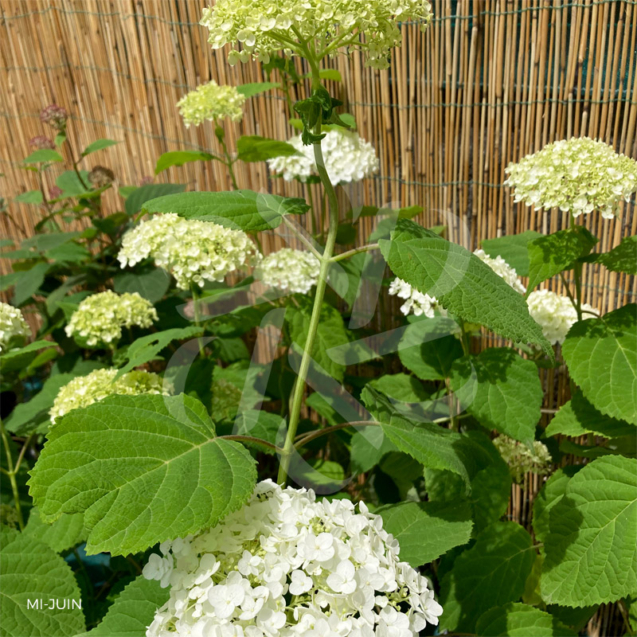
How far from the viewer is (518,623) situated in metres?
1.06

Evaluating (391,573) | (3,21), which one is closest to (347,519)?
(391,573)

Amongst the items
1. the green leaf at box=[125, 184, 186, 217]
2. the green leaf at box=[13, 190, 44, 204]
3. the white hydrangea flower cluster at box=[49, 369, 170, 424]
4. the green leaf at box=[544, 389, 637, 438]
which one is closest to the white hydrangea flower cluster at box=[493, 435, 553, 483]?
the green leaf at box=[544, 389, 637, 438]

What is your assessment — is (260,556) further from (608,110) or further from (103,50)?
(103,50)

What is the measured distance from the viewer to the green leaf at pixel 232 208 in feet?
2.84

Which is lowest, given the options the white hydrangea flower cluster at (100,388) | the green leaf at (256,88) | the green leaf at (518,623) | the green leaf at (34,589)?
the green leaf at (518,623)

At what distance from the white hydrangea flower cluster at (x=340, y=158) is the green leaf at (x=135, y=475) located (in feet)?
3.41

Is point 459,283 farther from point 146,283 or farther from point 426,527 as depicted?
point 146,283

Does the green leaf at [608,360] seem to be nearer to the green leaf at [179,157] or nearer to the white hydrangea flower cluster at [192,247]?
the white hydrangea flower cluster at [192,247]

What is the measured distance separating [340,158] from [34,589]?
1244 mm

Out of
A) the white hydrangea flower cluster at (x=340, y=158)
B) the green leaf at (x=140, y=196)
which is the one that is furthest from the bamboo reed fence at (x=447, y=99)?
the green leaf at (x=140, y=196)

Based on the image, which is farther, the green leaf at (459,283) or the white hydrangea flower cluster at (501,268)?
the white hydrangea flower cluster at (501,268)

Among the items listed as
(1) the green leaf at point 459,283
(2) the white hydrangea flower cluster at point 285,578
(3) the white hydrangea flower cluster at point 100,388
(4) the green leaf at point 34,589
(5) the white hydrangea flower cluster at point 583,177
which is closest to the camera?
(2) the white hydrangea flower cluster at point 285,578

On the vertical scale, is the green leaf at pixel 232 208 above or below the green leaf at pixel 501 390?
above

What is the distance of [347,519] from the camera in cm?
77
